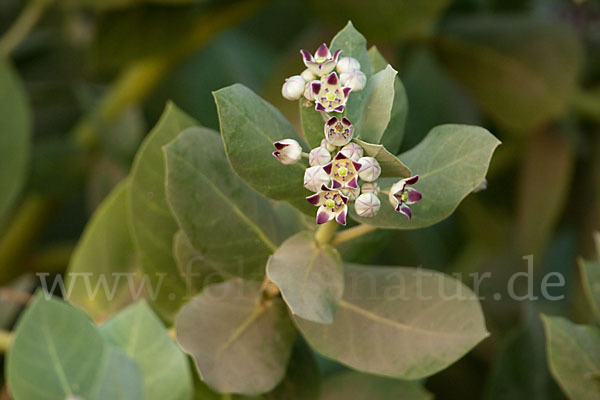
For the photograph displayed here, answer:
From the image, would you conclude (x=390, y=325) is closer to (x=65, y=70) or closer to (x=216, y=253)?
(x=216, y=253)

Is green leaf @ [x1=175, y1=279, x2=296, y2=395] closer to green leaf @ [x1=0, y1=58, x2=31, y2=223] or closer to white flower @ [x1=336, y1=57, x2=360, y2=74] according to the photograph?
white flower @ [x1=336, y1=57, x2=360, y2=74]

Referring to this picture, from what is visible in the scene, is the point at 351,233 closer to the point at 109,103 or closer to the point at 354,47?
the point at 354,47

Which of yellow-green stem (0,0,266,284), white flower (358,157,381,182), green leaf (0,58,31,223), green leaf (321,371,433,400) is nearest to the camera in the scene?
white flower (358,157,381,182)

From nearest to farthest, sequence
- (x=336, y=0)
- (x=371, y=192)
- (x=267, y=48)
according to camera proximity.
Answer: (x=371, y=192), (x=336, y=0), (x=267, y=48)

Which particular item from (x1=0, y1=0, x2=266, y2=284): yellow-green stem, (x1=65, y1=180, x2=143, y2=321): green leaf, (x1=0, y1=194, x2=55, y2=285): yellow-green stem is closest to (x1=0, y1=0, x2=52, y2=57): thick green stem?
(x1=0, y1=0, x2=266, y2=284): yellow-green stem

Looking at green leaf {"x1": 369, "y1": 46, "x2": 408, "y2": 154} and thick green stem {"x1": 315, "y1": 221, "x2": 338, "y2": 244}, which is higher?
green leaf {"x1": 369, "y1": 46, "x2": 408, "y2": 154}

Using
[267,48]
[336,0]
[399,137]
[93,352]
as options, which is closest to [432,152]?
[399,137]

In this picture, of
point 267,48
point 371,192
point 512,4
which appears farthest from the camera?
point 267,48

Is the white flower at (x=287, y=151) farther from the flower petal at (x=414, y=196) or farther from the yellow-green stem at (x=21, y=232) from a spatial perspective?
the yellow-green stem at (x=21, y=232)
